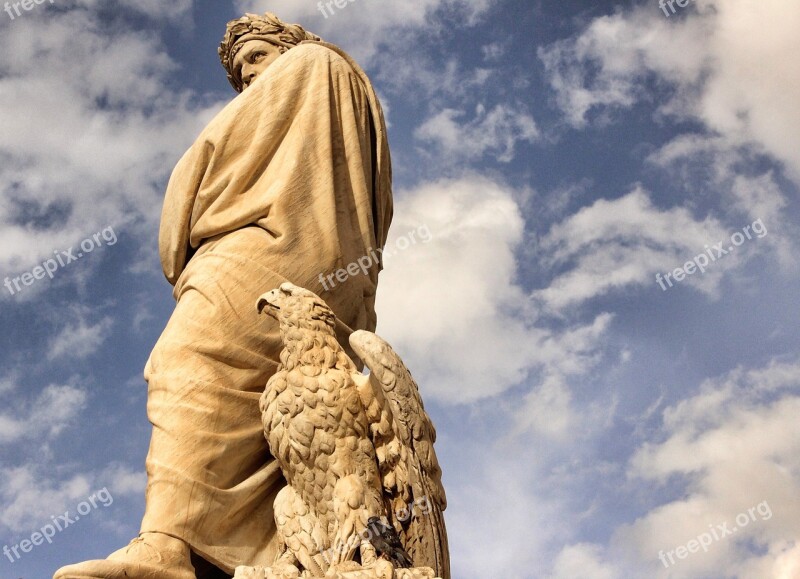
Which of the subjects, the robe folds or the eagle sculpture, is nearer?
the eagle sculpture

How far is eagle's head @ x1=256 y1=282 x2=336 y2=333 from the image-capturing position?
19.7 ft

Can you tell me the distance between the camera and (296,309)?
6.04m

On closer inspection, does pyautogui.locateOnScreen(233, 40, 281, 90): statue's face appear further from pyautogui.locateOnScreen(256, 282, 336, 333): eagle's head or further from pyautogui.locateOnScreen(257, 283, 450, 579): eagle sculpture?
pyautogui.locateOnScreen(257, 283, 450, 579): eagle sculpture

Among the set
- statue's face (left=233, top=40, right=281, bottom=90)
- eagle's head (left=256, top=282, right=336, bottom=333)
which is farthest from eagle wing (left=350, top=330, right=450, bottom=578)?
statue's face (left=233, top=40, right=281, bottom=90)

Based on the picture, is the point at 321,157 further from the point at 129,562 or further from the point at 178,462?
the point at 129,562

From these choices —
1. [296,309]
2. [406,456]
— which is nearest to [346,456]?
[406,456]

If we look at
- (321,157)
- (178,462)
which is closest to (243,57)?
(321,157)

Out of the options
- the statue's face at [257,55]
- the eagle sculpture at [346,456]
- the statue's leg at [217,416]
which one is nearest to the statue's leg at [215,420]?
the statue's leg at [217,416]

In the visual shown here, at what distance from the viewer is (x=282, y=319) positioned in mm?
6055

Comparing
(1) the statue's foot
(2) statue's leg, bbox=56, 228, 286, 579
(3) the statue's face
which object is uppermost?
(3) the statue's face

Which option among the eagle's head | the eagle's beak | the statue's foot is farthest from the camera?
the eagle's beak

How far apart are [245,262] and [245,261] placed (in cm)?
1

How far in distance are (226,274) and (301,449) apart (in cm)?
146

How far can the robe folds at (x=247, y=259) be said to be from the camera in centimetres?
616
